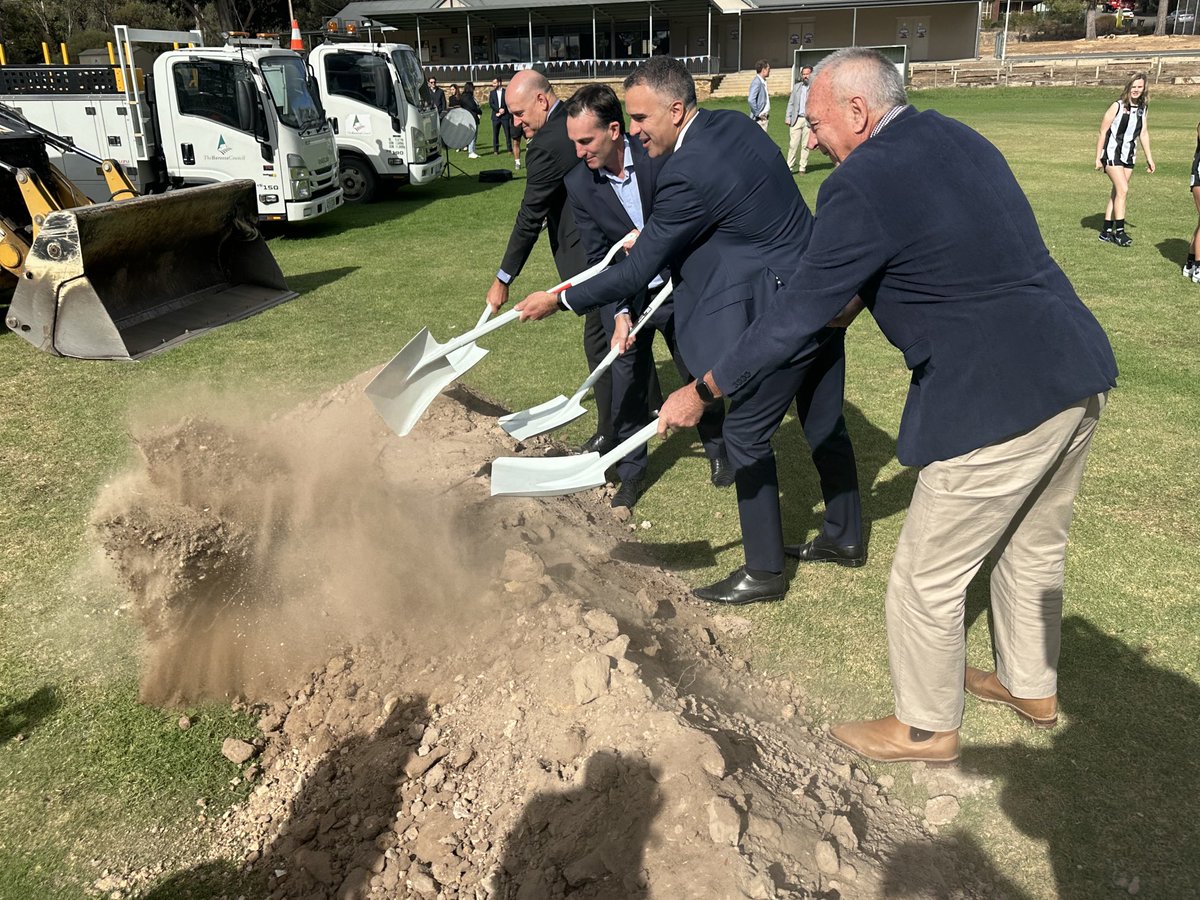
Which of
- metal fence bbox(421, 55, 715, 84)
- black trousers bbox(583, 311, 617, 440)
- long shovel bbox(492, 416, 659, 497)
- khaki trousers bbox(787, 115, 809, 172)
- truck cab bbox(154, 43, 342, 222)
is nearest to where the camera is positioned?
long shovel bbox(492, 416, 659, 497)

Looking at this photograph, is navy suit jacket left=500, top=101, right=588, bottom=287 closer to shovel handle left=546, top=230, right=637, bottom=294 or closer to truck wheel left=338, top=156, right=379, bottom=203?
shovel handle left=546, top=230, right=637, bottom=294

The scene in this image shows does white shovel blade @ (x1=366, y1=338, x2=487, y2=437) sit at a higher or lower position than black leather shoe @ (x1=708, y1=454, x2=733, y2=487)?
higher

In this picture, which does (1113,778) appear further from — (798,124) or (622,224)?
(798,124)

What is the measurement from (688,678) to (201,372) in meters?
5.41

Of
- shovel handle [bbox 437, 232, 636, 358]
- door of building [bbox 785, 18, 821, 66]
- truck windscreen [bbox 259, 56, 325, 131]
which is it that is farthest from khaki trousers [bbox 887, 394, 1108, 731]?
door of building [bbox 785, 18, 821, 66]

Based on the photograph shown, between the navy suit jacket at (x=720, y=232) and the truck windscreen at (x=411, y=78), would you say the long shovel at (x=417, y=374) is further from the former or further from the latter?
the truck windscreen at (x=411, y=78)

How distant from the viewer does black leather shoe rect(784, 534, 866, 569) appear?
445cm

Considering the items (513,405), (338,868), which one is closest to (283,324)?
(513,405)

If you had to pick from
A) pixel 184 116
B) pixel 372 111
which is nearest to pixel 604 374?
pixel 184 116

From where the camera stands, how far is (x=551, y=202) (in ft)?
17.6

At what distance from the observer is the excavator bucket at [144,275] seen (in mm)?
7461

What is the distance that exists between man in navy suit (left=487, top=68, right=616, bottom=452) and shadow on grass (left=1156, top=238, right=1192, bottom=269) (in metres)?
7.98

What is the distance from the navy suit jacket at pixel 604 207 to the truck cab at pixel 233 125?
8503mm

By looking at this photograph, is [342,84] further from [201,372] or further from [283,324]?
[201,372]
